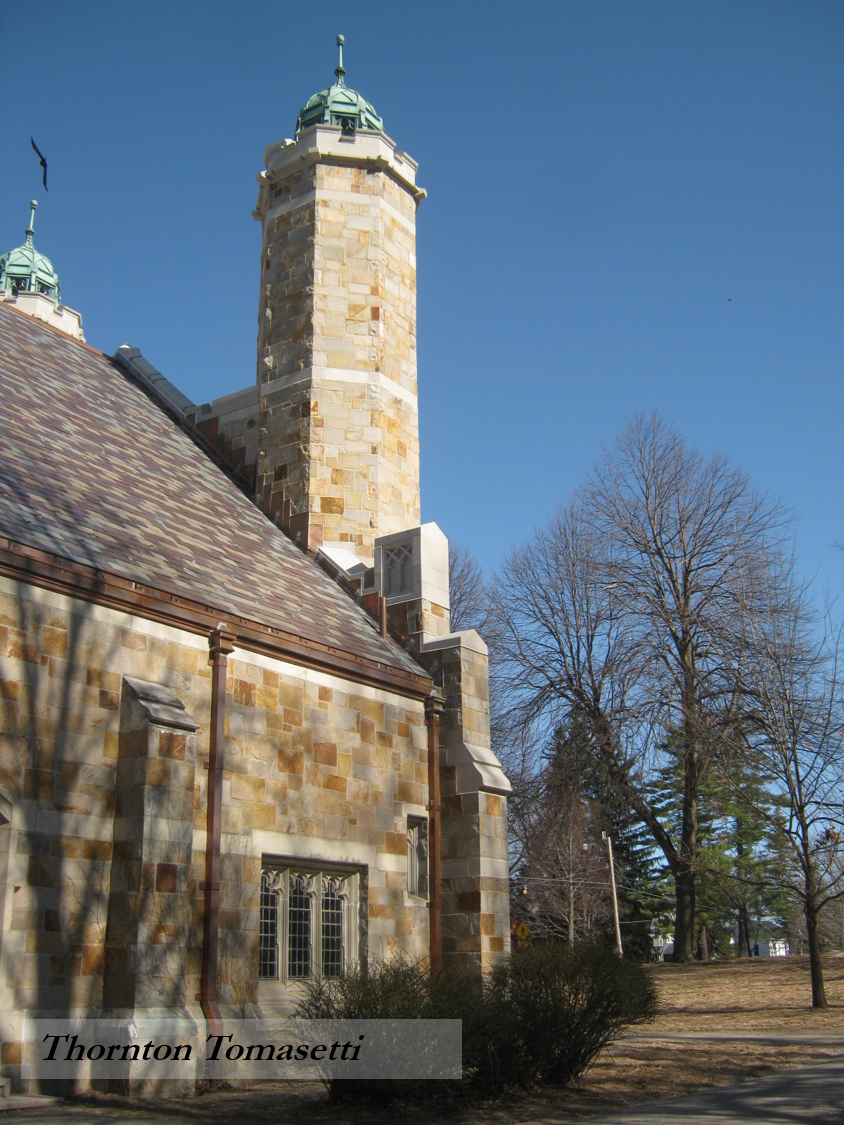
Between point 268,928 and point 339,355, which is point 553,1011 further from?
point 339,355

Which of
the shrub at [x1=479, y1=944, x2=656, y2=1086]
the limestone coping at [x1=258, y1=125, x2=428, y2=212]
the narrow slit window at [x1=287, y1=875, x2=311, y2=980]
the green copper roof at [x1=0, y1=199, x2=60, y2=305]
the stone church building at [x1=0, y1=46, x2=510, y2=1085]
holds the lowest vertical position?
the shrub at [x1=479, y1=944, x2=656, y2=1086]

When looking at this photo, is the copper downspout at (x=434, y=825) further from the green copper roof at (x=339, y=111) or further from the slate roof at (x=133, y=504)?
the green copper roof at (x=339, y=111)

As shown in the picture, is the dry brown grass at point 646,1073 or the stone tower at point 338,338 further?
the stone tower at point 338,338

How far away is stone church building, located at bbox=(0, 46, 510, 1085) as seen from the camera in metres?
8.66

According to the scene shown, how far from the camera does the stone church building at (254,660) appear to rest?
866 cm

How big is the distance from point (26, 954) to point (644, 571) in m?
21.2

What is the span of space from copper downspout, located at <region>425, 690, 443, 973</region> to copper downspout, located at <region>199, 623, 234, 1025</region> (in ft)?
11.4

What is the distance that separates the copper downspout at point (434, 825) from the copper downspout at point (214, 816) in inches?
136

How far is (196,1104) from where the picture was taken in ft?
26.5

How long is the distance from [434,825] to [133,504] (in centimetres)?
532

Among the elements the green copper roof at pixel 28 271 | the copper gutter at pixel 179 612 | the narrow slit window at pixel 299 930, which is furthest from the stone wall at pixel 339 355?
the green copper roof at pixel 28 271

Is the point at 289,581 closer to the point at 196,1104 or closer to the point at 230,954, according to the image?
the point at 230,954

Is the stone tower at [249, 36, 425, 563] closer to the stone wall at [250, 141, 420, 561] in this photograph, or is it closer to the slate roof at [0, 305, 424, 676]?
the stone wall at [250, 141, 420, 561]

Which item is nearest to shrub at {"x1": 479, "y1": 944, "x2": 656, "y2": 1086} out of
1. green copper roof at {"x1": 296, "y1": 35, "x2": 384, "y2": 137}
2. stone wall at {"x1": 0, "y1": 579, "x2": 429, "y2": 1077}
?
stone wall at {"x1": 0, "y1": 579, "x2": 429, "y2": 1077}
